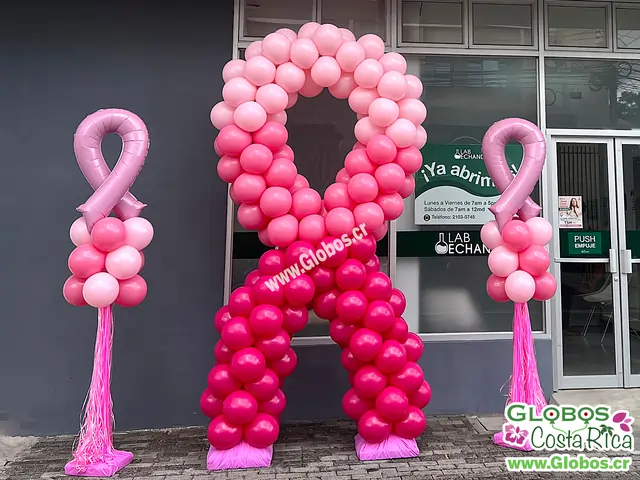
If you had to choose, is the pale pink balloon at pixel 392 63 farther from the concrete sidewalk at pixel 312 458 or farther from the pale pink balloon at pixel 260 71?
the concrete sidewalk at pixel 312 458

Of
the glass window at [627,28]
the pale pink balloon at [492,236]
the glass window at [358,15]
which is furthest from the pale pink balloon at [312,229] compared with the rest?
the glass window at [627,28]

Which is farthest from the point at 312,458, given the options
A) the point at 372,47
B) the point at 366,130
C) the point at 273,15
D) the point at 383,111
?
the point at 273,15

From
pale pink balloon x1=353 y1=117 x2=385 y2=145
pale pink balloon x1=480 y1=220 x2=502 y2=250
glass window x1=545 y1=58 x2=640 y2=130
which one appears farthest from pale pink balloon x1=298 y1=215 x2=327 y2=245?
glass window x1=545 y1=58 x2=640 y2=130

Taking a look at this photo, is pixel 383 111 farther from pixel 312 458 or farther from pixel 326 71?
pixel 312 458

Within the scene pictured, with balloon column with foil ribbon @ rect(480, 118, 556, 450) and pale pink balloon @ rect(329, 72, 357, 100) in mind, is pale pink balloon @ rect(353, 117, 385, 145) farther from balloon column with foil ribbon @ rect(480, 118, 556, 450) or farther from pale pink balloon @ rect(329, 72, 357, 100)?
balloon column with foil ribbon @ rect(480, 118, 556, 450)

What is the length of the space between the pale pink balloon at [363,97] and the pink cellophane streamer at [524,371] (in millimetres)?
1707

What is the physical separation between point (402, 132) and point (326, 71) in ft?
2.07

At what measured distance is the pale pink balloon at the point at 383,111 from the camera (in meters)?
2.93

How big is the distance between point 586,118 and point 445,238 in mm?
1775

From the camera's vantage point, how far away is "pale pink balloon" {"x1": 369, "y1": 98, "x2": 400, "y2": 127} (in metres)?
2.93

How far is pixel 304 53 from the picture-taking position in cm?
294

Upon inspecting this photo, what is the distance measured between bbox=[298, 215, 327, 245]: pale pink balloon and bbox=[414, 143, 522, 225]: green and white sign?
1305 mm

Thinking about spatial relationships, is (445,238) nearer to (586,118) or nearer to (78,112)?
(586,118)

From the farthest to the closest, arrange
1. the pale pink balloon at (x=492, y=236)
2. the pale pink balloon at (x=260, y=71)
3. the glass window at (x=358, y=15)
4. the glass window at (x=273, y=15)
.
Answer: the glass window at (x=358, y=15), the glass window at (x=273, y=15), the pale pink balloon at (x=492, y=236), the pale pink balloon at (x=260, y=71)
